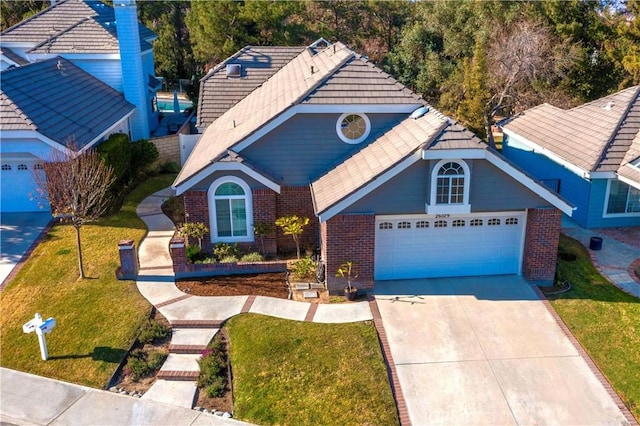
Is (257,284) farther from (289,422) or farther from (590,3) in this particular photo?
(590,3)

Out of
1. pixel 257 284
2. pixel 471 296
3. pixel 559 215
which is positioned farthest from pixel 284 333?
pixel 559 215

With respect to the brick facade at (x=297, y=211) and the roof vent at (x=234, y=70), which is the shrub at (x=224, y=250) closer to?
the brick facade at (x=297, y=211)

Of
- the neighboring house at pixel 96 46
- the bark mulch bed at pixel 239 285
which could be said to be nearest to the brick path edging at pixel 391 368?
the bark mulch bed at pixel 239 285

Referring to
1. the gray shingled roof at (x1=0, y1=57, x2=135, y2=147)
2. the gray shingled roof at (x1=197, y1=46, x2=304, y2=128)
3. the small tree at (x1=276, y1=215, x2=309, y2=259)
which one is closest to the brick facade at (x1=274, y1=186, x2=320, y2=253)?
the small tree at (x1=276, y1=215, x2=309, y2=259)

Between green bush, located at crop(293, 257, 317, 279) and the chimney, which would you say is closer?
green bush, located at crop(293, 257, 317, 279)

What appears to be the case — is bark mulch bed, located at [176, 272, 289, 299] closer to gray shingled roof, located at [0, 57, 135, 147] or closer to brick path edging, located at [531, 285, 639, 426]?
brick path edging, located at [531, 285, 639, 426]

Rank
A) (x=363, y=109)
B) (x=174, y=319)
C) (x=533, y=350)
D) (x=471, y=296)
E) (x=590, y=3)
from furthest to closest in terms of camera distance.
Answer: (x=590, y=3) → (x=363, y=109) → (x=471, y=296) → (x=174, y=319) → (x=533, y=350)
